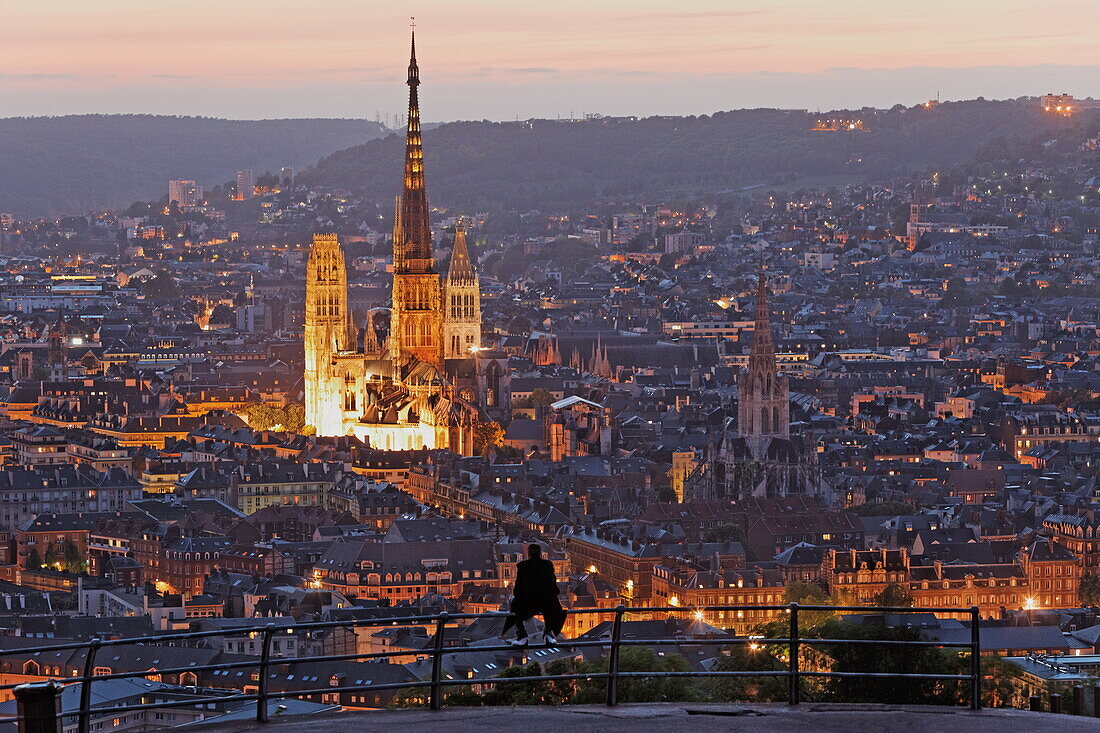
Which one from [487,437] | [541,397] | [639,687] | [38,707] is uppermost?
[38,707]

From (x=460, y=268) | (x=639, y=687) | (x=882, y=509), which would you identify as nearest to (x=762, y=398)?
(x=882, y=509)

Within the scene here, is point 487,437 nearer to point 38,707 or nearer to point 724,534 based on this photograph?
point 724,534

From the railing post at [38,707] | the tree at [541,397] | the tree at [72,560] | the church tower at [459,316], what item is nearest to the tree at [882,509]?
the tree at [72,560]

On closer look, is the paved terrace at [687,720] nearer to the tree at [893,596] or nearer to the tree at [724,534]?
the tree at [893,596]

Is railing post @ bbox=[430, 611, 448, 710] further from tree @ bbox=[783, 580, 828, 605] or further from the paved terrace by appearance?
tree @ bbox=[783, 580, 828, 605]

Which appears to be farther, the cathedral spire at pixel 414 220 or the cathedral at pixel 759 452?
the cathedral spire at pixel 414 220

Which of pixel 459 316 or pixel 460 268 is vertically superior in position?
pixel 460 268

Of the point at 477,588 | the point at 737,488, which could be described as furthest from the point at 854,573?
the point at 737,488
